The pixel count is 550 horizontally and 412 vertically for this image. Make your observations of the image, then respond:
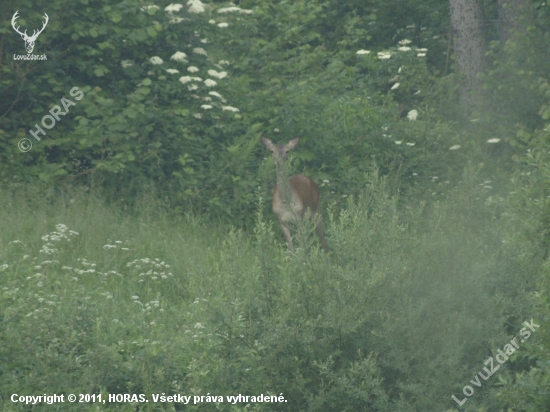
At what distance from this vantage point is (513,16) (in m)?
15.7

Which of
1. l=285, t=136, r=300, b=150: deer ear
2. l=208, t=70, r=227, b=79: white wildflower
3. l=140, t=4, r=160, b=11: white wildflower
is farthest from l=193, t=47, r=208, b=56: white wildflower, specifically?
l=285, t=136, r=300, b=150: deer ear

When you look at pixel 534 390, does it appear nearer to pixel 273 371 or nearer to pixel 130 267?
pixel 273 371

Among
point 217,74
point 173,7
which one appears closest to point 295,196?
point 217,74

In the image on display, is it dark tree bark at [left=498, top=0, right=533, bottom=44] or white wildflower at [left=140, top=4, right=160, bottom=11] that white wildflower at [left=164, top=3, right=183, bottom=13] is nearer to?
white wildflower at [left=140, top=4, right=160, bottom=11]

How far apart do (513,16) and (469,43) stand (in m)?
0.86

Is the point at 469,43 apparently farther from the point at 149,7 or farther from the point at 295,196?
the point at 295,196

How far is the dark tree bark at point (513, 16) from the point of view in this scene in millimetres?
14062

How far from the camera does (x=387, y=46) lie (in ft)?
64.2

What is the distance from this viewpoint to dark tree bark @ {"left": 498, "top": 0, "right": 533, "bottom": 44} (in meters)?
14.1

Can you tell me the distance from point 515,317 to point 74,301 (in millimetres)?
3378

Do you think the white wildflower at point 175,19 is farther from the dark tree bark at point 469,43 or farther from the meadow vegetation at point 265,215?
the dark tree bark at point 469,43

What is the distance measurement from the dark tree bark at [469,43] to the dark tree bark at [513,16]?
1.62 ft

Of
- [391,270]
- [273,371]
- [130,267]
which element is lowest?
[130,267]

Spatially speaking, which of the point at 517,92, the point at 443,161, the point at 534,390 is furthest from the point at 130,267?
the point at 517,92
